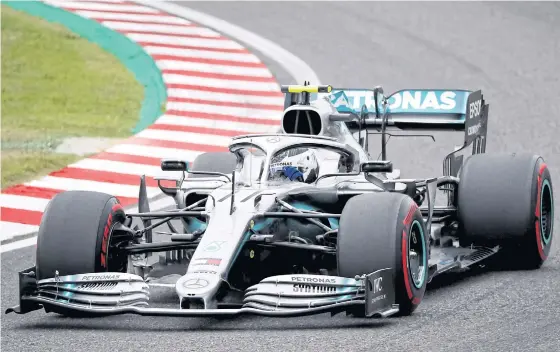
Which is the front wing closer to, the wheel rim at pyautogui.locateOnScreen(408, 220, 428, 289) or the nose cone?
the nose cone

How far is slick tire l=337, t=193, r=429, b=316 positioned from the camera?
30.8 feet

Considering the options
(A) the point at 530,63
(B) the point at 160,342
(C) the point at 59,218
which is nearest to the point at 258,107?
(A) the point at 530,63

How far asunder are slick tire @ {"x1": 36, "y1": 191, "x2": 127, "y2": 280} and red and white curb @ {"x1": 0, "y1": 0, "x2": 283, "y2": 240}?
3.65 m

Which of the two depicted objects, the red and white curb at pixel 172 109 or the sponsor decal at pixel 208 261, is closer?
the sponsor decal at pixel 208 261

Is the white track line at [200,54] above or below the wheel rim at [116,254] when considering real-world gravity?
above

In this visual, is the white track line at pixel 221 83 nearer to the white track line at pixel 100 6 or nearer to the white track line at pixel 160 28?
the white track line at pixel 160 28

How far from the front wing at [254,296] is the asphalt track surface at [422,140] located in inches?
6.0

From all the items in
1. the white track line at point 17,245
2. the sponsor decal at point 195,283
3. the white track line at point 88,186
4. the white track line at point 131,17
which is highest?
the white track line at point 131,17

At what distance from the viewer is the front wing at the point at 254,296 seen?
9023mm

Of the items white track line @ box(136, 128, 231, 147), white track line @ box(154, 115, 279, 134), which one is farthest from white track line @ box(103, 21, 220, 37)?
white track line @ box(136, 128, 231, 147)

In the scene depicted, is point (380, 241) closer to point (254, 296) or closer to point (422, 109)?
point (254, 296)

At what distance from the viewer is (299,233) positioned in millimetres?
10367

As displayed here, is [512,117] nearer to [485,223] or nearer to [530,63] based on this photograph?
[530,63]

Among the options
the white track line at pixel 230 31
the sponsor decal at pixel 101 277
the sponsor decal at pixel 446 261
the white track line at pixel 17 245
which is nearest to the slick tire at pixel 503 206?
the sponsor decal at pixel 446 261
